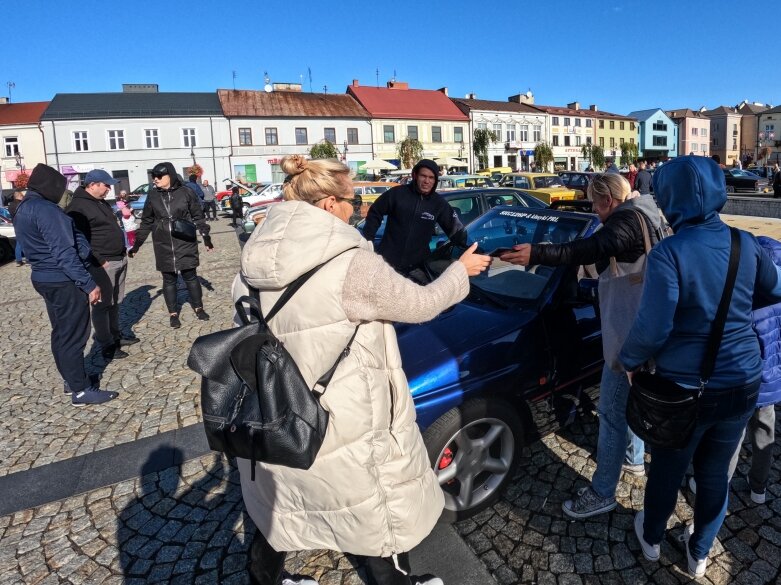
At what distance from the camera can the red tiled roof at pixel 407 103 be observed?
5197 centimetres

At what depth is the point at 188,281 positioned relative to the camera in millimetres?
7320

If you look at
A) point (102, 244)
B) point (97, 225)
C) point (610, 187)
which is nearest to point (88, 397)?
point (102, 244)

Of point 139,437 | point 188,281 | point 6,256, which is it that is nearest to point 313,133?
point 6,256

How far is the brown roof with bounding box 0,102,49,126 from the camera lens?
45875mm

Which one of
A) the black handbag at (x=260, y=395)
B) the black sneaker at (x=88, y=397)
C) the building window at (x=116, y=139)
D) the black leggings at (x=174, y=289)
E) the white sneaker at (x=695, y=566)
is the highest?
the building window at (x=116, y=139)

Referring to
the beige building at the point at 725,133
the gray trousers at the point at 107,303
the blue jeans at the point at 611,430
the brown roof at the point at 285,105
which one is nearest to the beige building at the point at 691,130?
the beige building at the point at 725,133

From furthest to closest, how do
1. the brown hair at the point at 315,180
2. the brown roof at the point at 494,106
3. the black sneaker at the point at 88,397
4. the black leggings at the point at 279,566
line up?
the brown roof at the point at 494,106, the black sneaker at the point at 88,397, the black leggings at the point at 279,566, the brown hair at the point at 315,180

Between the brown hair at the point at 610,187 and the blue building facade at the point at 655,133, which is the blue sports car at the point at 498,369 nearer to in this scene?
the brown hair at the point at 610,187

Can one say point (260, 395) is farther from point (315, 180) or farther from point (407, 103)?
point (407, 103)

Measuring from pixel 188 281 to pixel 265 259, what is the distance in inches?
237

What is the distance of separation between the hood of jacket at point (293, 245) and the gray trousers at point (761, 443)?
8.07 ft

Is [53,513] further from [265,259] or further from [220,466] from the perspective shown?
[265,259]

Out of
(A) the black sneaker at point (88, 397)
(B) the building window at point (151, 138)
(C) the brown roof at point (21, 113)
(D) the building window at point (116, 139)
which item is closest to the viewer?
(A) the black sneaker at point (88, 397)

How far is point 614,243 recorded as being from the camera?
270 cm
